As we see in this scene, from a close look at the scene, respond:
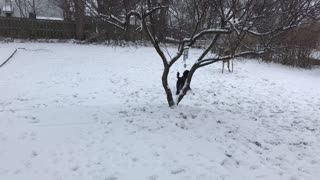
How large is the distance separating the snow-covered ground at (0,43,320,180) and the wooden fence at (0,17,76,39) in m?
9.00

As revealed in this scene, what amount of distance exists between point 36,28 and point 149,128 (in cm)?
1532

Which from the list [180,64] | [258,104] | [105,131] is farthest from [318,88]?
[105,131]

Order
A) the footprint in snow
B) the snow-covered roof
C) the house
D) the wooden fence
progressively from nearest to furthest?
the footprint in snow < the wooden fence < the house < the snow-covered roof

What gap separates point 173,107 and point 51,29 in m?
14.5

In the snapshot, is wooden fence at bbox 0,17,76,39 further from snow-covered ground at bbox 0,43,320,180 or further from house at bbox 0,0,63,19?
snow-covered ground at bbox 0,43,320,180

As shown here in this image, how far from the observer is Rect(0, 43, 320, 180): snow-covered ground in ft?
13.5

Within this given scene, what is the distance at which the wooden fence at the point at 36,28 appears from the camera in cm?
1812

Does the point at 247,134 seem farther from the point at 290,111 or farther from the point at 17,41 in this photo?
the point at 17,41

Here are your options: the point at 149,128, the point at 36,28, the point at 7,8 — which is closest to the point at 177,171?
the point at 149,128

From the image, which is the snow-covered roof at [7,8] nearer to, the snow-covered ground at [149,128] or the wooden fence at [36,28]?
the wooden fence at [36,28]

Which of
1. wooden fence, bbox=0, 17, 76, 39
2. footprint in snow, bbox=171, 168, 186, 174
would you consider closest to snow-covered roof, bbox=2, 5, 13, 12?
wooden fence, bbox=0, 17, 76, 39

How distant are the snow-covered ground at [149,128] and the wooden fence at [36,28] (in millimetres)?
9000

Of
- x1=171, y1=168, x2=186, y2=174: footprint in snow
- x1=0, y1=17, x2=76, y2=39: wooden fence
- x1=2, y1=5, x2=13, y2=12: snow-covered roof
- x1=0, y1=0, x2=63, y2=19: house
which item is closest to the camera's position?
x1=171, y1=168, x2=186, y2=174: footprint in snow

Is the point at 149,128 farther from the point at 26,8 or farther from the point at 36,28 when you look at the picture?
the point at 26,8
